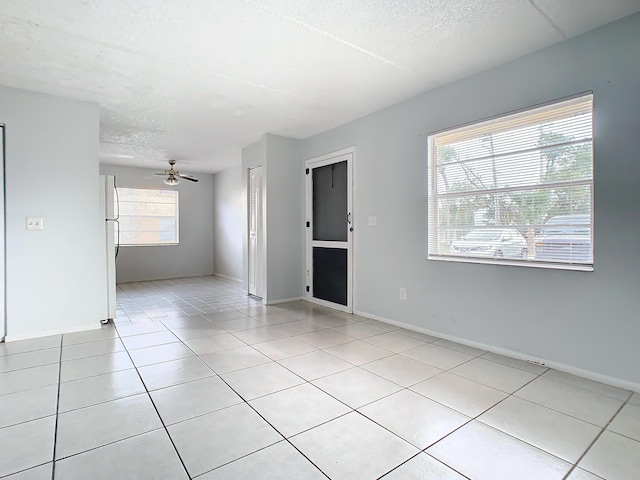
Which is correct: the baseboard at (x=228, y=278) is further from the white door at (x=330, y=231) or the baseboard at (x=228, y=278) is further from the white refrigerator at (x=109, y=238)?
the white refrigerator at (x=109, y=238)

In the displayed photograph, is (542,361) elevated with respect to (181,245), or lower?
lower

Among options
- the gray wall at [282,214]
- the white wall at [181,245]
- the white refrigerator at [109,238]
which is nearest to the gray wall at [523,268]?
the gray wall at [282,214]

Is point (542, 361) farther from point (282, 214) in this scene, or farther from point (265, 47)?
point (282, 214)

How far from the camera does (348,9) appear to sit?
2.20 metres

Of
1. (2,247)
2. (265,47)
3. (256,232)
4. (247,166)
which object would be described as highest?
(265,47)

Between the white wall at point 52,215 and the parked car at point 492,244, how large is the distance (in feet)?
12.4

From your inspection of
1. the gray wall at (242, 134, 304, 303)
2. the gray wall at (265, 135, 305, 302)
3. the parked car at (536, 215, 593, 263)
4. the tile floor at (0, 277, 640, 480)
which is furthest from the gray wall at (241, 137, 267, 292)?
the parked car at (536, 215, 593, 263)

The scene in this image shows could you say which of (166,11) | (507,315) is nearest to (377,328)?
(507,315)

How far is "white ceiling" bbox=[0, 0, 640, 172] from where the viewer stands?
2199 mm

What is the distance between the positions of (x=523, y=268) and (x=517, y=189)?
649mm

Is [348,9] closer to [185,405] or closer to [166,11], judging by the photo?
[166,11]

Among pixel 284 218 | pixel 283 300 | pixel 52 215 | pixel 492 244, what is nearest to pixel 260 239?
pixel 284 218

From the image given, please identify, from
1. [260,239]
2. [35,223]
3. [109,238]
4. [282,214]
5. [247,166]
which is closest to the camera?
[35,223]

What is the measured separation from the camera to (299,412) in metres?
2.00
